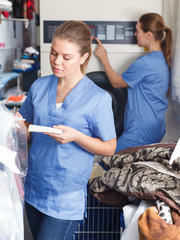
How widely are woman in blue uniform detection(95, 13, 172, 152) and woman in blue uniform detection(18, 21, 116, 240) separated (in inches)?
45.2

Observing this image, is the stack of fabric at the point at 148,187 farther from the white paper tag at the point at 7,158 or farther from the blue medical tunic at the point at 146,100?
the white paper tag at the point at 7,158

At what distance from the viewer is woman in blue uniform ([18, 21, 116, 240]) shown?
152 cm

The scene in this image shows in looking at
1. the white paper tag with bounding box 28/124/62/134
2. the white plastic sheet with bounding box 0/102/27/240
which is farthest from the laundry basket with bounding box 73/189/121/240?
the white plastic sheet with bounding box 0/102/27/240

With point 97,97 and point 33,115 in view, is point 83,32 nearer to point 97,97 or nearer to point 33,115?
point 97,97

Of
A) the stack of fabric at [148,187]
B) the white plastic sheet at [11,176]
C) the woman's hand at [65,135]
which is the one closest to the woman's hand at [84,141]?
the woman's hand at [65,135]

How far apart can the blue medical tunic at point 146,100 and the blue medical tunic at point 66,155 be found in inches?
45.4

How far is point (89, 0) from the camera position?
9.36ft

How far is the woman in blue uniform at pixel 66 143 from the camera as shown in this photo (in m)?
1.52

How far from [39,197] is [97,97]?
0.50 m

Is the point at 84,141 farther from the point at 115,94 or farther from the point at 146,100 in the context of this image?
the point at 115,94

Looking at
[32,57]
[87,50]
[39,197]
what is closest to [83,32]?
[87,50]

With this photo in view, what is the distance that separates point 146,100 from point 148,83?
5.2 inches

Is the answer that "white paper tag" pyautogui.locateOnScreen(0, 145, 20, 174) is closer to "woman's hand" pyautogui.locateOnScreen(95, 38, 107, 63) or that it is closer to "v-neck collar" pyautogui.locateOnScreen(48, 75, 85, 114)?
"v-neck collar" pyautogui.locateOnScreen(48, 75, 85, 114)

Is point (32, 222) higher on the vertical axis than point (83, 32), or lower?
lower
